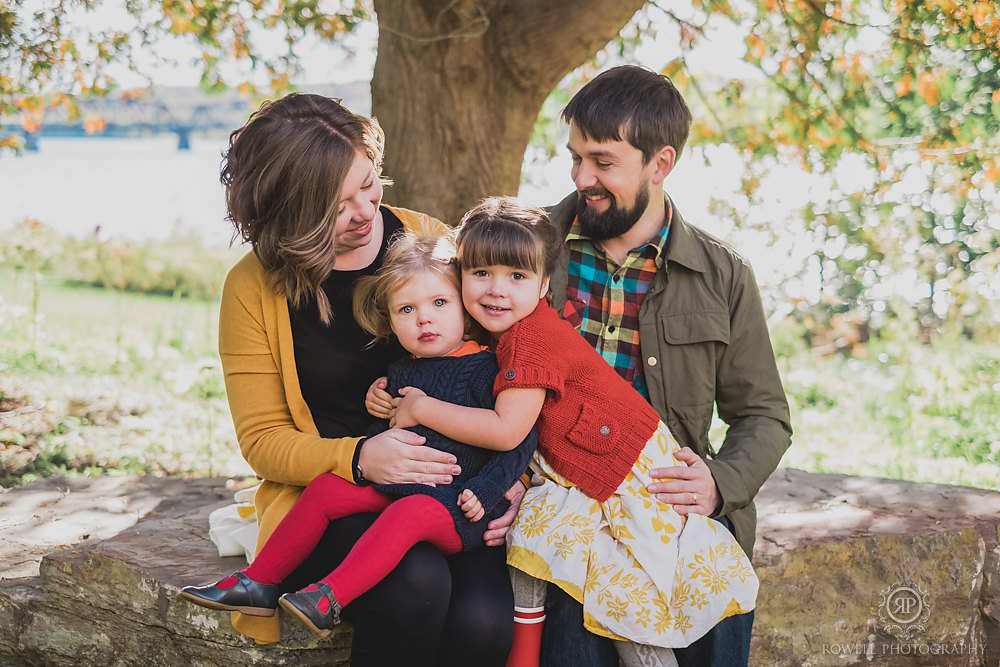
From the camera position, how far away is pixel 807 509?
3.50 m

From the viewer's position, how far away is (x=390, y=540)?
2.14 m

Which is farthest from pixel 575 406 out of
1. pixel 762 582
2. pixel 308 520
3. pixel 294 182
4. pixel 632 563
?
pixel 762 582

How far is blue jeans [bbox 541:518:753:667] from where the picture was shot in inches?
93.2

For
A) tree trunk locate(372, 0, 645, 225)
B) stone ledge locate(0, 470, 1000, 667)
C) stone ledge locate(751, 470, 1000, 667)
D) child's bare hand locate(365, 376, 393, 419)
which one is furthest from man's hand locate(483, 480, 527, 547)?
tree trunk locate(372, 0, 645, 225)

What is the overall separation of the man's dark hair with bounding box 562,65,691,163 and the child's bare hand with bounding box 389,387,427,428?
93cm

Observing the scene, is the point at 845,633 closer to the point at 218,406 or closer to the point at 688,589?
the point at 688,589

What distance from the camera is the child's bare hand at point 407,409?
2385mm

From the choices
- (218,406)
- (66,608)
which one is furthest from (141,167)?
(66,608)

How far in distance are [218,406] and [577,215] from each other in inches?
148

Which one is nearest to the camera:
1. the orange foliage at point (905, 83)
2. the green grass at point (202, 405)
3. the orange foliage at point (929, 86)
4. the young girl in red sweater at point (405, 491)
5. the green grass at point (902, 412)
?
the young girl in red sweater at point (405, 491)

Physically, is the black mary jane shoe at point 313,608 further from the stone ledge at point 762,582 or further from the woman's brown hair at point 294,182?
the woman's brown hair at point 294,182

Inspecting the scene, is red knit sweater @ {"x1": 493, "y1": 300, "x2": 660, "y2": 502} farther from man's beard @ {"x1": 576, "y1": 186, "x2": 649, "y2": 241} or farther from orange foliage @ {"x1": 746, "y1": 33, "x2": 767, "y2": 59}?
orange foliage @ {"x1": 746, "y1": 33, "x2": 767, "y2": 59}
